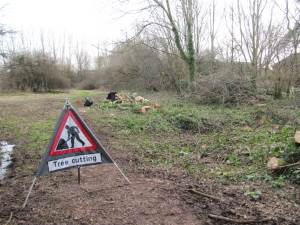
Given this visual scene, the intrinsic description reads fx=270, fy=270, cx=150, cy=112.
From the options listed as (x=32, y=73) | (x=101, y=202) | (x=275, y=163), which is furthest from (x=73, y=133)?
(x=32, y=73)

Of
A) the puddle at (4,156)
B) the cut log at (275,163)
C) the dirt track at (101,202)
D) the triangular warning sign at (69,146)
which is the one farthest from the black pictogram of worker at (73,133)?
the cut log at (275,163)

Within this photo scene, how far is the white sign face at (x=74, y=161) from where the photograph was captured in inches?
131

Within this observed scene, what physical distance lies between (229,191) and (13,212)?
107 inches

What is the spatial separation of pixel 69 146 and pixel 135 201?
1076 millimetres

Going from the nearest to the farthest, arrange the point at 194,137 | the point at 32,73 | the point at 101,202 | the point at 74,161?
the point at 101,202, the point at 74,161, the point at 194,137, the point at 32,73

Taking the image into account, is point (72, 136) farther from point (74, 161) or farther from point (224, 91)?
point (224, 91)

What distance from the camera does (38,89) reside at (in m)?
23.4

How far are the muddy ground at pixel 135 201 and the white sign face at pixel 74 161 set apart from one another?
44 cm

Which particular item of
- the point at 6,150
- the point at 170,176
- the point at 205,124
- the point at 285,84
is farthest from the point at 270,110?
the point at 6,150

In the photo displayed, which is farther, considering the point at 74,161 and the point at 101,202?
the point at 74,161

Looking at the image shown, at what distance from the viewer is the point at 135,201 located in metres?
3.35

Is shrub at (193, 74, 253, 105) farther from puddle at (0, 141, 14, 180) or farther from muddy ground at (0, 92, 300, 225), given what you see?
puddle at (0, 141, 14, 180)

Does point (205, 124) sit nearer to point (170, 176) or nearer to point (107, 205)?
point (170, 176)

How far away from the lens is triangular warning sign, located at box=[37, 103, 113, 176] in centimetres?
331
